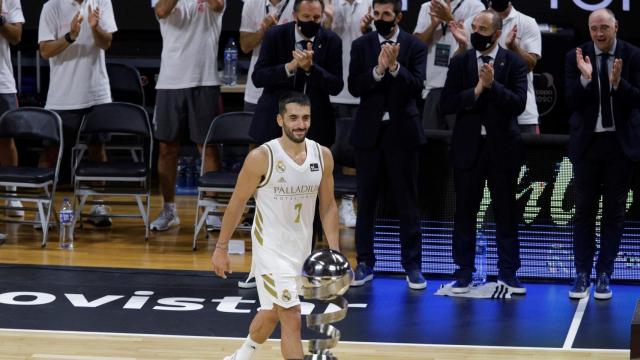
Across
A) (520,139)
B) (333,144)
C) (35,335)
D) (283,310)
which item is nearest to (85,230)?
(333,144)

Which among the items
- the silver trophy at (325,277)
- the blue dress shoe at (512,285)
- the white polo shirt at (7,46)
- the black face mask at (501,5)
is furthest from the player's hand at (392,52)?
the white polo shirt at (7,46)

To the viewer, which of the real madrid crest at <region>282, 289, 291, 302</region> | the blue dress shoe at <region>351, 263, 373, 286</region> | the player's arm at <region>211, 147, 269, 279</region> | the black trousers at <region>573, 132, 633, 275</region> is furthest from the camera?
the blue dress shoe at <region>351, 263, 373, 286</region>

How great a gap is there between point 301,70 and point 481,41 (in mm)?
1410

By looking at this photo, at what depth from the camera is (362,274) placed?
902 cm

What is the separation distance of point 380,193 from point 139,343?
9.37ft

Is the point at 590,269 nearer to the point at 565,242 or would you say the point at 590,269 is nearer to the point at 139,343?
the point at 565,242

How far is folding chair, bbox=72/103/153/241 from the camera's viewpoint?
10469mm

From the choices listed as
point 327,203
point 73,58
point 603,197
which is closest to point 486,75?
point 603,197

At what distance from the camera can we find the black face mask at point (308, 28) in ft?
29.1

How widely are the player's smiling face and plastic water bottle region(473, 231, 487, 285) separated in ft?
11.4

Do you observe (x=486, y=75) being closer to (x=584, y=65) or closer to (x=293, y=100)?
(x=584, y=65)

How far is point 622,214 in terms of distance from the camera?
855cm

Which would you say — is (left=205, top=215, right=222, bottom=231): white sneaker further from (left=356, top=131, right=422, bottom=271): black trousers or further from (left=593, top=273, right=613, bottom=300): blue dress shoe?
(left=593, top=273, right=613, bottom=300): blue dress shoe

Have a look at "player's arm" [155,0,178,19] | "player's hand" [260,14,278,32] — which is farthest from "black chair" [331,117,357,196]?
"player's arm" [155,0,178,19]
